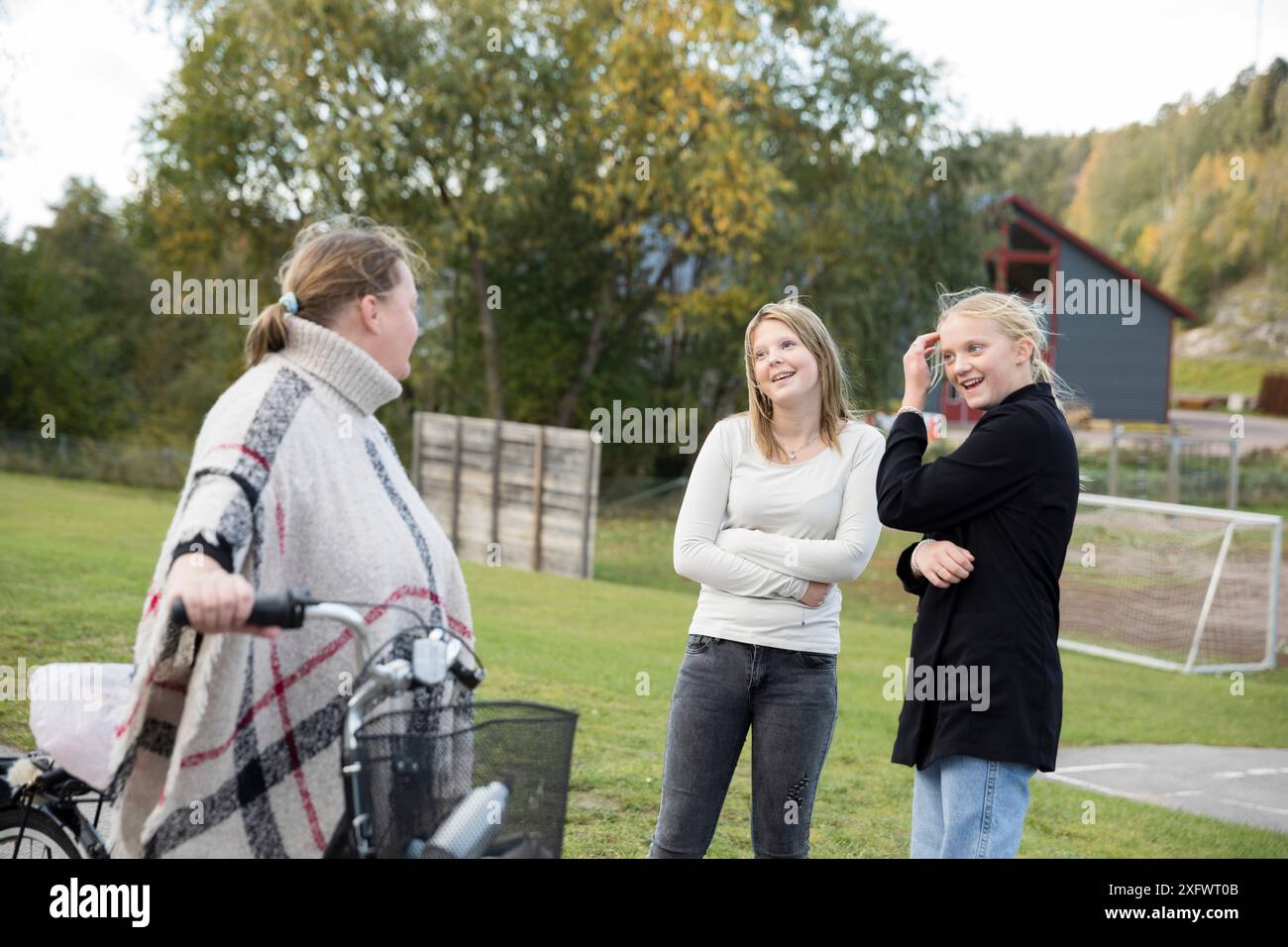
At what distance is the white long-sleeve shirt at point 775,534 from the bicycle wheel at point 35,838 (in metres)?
1.67

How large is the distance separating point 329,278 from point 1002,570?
1.73 metres

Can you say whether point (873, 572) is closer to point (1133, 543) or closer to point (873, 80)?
point (1133, 543)

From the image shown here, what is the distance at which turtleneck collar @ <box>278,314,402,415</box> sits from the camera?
2682 millimetres

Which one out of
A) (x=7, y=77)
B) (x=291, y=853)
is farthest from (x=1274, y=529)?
(x=7, y=77)

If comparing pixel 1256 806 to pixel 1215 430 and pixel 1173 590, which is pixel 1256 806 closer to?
pixel 1173 590

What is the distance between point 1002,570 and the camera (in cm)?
302

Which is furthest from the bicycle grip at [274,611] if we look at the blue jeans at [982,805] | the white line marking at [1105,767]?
the white line marking at [1105,767]

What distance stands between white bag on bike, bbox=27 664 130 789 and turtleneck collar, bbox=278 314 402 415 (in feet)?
2.94

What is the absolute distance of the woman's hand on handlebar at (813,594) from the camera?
133 inches

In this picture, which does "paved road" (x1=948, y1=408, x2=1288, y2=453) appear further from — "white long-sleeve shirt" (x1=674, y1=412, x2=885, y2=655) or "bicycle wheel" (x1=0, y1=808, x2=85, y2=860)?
"bicycle wheel" (x1=0, y1=808, x2=85, y2=860)

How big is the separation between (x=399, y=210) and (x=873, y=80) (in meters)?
9.62

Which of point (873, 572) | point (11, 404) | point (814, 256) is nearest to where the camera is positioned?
point (873, 572)

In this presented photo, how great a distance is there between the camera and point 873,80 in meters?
24.3

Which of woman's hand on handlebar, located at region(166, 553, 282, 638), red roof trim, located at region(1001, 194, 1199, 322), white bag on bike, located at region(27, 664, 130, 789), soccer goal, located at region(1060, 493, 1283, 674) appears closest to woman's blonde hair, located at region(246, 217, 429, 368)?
woman's hand on handlebar, located at region(166, 553, 282, 638)
